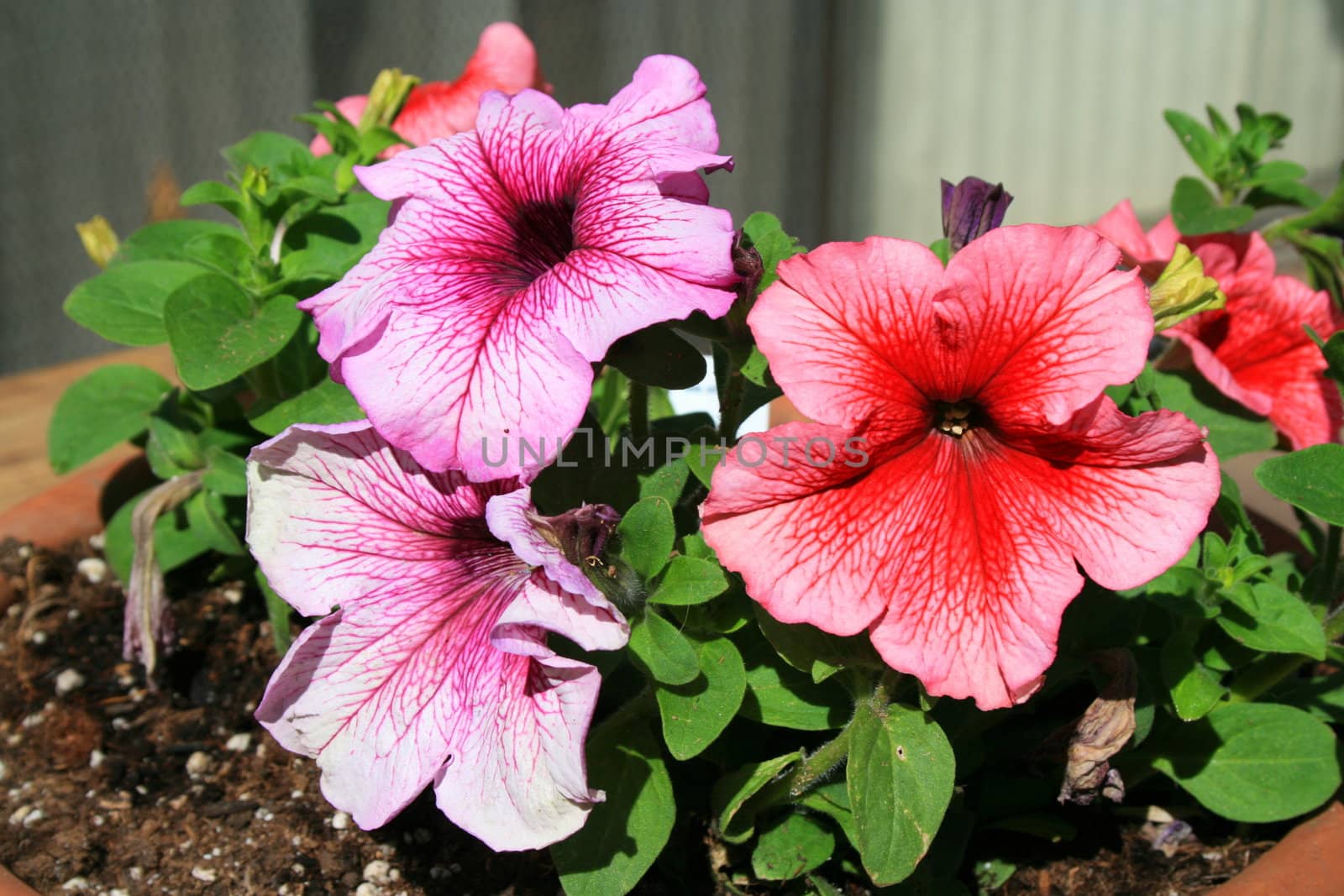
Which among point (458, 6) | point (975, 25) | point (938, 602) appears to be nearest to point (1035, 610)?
point (938, 602)

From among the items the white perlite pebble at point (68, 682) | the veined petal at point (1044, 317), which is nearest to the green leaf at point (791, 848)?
the veined petal at point (1044, 317)

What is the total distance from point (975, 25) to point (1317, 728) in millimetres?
2864

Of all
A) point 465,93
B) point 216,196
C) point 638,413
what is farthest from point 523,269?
point 465,93

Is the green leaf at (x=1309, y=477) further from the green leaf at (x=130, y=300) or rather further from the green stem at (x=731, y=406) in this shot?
the green leaf at (x=130, y=300)

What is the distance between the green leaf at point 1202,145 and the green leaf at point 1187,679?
53cm

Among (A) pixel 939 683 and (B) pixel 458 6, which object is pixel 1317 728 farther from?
(B) pixel 458 6

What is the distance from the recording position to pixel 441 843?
879 millimetres

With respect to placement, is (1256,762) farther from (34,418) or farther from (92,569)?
(34,418)

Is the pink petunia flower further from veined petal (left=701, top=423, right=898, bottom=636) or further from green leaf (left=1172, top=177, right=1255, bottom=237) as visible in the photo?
veined petal (left=701, top=423, right=898, bottom=636)

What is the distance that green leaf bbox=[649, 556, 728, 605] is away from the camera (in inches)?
25.7

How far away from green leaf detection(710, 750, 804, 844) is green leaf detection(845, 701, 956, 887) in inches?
2.6

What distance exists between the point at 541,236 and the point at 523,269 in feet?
0.09

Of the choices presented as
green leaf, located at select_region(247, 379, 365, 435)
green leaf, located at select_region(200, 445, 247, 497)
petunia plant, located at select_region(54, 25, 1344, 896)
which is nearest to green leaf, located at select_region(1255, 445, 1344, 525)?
petunia plant, located at select_region(54, 25, 1344, 896)

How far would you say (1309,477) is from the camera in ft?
2.41
